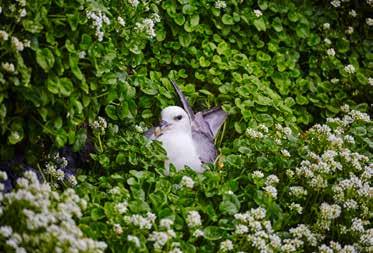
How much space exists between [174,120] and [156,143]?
156mm

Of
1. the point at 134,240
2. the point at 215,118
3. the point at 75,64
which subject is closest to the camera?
the point at 134,240

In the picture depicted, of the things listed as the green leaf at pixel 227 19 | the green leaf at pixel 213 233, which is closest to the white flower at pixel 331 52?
the green leaf at pixel 227 19

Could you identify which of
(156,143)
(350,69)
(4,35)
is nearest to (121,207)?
(156,143)

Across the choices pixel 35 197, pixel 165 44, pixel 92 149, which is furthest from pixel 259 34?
pixel 35 197

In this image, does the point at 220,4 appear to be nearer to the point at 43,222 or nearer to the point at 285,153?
the point at 285,153

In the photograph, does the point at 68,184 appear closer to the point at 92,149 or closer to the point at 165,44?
the point at 92,149

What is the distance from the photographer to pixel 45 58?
8.49 ft

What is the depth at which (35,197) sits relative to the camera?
237 centimetres

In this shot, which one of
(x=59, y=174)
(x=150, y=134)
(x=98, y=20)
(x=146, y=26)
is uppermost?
(x=146, y=26)

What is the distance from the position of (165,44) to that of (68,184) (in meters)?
1.05

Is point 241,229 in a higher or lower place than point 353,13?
lower

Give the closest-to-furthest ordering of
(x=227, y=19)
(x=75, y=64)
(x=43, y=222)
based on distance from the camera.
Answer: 1. (x=43, y=222)
2. (x=75, y=64)
3. (x=227, y=19)

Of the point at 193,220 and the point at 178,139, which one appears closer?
the point at 193,220

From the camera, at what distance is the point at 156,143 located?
10.2 ft
